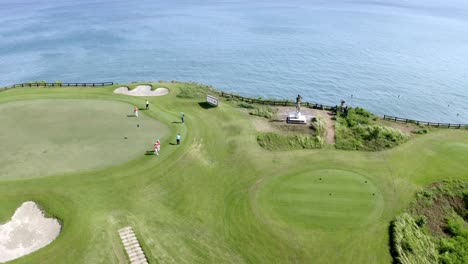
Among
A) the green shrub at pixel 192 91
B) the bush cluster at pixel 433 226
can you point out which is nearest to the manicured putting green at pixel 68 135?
the green shrub at pixel 192 91

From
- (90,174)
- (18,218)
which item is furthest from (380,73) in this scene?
(18,218)

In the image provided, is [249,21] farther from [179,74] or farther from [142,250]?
[142,250]

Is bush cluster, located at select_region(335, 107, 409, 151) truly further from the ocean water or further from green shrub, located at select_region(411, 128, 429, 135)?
the ocean water

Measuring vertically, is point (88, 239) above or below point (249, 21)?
below

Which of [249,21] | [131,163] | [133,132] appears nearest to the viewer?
[131,163]

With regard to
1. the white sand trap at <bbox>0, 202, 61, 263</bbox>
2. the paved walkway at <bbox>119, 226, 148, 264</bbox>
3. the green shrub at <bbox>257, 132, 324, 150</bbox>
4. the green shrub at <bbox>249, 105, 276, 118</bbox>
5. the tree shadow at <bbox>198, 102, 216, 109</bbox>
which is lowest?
the white sand trap at <bbox>0, 202, 61, 263</bbox>

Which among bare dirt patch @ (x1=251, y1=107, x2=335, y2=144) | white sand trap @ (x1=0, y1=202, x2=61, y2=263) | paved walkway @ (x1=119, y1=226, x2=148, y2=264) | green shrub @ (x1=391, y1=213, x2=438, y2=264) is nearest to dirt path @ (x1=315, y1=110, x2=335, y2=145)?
bare dirt patch @ (x1=251, y1=107, x2=335, y2=144)

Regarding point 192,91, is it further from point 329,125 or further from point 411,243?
point 411,243

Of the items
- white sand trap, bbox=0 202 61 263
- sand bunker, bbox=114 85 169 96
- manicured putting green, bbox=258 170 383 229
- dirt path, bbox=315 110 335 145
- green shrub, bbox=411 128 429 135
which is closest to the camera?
white sand trap, bbox=0 202 61 263
